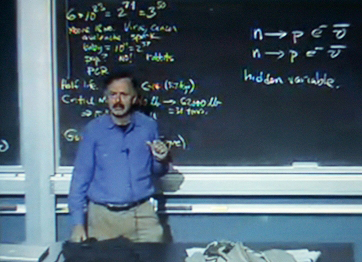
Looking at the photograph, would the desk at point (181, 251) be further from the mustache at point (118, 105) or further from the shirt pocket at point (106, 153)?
the mustache at point (118, 105)

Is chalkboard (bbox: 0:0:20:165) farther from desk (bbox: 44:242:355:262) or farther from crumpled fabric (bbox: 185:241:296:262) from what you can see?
crumpled fabric (bbox: 185:241:296:262)

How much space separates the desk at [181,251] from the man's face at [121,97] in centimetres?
130

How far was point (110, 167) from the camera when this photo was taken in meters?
4.48

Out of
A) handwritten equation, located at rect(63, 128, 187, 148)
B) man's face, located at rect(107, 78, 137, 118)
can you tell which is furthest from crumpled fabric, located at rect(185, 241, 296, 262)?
handwritten equation, located at rect(63, 128, 187, 148)

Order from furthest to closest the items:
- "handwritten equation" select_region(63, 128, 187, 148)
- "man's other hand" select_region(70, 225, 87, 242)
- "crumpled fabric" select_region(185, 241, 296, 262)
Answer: "handwritten equation" select_region(63, 128, 187, 148), "man's other hand" select_region(70, 225, 87, 242), "crumpled fabric" select_region(185, 241, 296, 262)

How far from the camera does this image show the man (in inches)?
176

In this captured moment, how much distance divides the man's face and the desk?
130cm

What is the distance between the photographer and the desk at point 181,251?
3.18 metres

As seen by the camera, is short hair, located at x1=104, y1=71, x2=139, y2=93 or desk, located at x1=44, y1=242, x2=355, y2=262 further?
short hair, located at x1=104, y1=71, x2=139, y2=93

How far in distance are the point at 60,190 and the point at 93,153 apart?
18.3 inches

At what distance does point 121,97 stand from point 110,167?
37 centimetres

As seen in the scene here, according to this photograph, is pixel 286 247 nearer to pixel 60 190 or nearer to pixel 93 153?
pixel 93 153

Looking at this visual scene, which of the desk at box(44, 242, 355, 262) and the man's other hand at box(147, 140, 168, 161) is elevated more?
the man's other hand at box(147, 140, 168, 161)

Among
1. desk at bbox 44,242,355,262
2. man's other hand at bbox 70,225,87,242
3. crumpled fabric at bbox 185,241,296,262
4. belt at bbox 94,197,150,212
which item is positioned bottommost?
man's other hand at bbox 70,225,87,242
